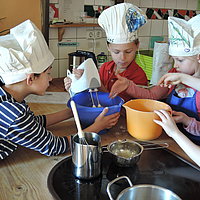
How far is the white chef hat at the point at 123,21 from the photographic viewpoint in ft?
3.80

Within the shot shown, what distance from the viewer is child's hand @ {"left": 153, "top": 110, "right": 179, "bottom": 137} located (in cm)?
78

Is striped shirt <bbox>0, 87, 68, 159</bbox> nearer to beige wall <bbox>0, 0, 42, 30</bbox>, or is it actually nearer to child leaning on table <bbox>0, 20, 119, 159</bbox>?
child leaning on table <bbox>0, 20, 119, 159</bbox>

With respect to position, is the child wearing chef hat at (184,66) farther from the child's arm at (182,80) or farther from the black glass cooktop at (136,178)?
the black glass cooktop at (136,178)

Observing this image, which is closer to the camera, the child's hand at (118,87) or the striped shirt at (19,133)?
the striped shirt at (19,133)

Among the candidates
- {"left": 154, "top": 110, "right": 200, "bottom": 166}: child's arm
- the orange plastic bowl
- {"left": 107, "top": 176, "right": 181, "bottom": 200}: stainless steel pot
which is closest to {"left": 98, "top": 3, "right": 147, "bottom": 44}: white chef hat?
the orange plastic bowl

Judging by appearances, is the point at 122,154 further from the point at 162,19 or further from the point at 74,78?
the point at 162,19

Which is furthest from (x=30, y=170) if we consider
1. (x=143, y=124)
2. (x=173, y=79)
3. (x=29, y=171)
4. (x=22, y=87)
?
(x=173, y=79)

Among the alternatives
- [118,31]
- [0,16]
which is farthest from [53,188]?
[0,16]

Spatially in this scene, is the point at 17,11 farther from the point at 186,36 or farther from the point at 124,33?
the point at 186,36

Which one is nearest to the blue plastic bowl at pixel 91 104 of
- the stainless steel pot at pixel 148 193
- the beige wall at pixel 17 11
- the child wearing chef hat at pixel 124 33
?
the child wearing chef hat at pixel 124 33

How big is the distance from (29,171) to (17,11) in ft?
4.37

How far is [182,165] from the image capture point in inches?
31.6

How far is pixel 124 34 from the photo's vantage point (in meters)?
1.19

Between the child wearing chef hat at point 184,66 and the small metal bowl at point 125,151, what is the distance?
24cm
